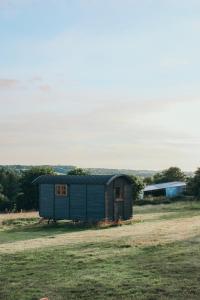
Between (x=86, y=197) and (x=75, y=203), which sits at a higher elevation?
(x=86, y=197)

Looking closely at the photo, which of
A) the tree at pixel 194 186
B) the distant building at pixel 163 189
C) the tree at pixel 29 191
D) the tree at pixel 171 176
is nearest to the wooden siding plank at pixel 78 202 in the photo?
the tree at pixel 29 191

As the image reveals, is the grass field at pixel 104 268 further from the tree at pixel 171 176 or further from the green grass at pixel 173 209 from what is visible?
the tree at pixel 171 176

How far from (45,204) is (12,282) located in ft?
73.8

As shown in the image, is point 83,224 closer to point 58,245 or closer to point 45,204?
point 45,204

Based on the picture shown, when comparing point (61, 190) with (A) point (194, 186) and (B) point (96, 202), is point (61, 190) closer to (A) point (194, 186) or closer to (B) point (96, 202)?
(B) point (96, 202)

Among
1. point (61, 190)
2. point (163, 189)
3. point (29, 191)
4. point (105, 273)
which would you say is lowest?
point (105, 273)

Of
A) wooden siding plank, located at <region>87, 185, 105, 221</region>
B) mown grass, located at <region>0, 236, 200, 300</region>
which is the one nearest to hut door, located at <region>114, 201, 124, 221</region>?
wooden siding plank, located at <region>87, 185, 105, 221</region>

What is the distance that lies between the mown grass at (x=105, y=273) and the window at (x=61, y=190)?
1657cm

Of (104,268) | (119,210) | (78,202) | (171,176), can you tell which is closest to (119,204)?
(119,210)

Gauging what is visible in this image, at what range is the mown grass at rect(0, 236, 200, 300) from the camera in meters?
11.9

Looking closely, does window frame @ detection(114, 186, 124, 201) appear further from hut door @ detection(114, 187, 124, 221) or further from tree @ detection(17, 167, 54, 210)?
tree @ detection(17, 167, 54, 210)

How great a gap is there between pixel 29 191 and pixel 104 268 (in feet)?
165

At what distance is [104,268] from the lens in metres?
14.5

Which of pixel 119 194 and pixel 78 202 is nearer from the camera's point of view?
pixel 78 202
